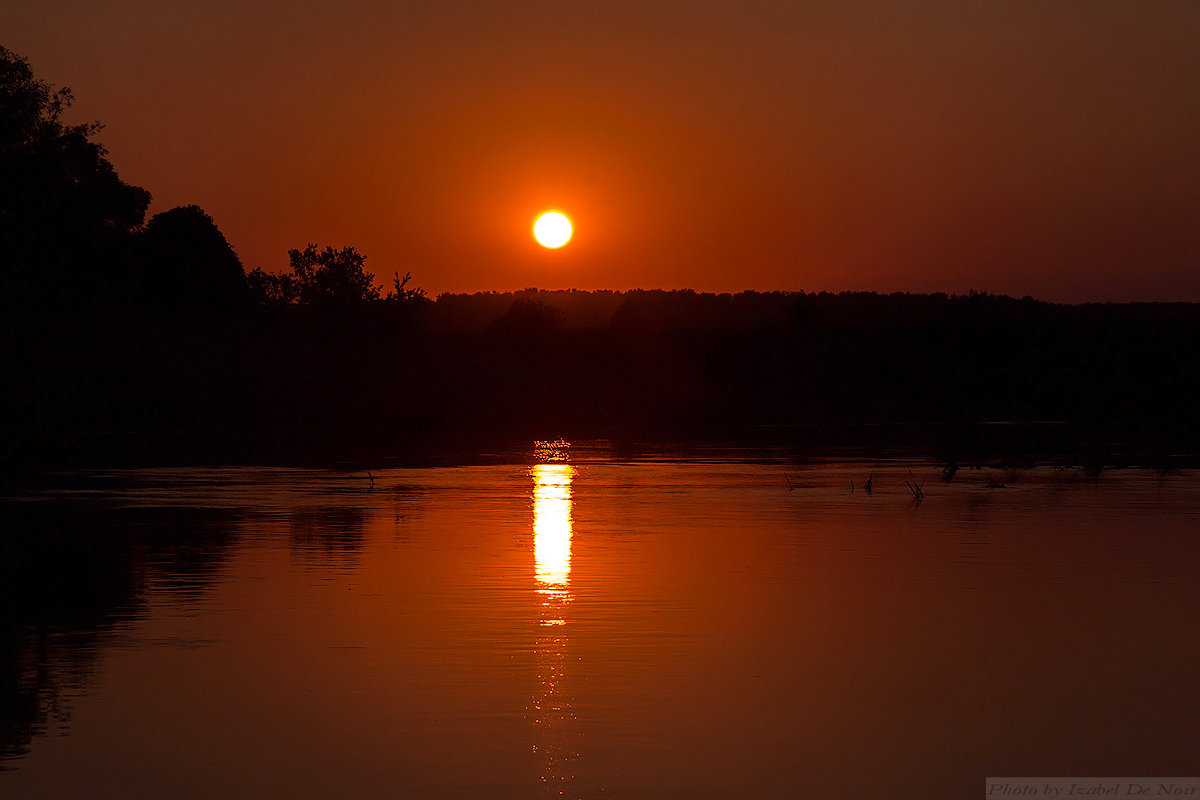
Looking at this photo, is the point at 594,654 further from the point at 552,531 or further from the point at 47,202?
the point at 47,202

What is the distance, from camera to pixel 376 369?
8769cm

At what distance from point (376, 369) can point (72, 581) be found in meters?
70.4

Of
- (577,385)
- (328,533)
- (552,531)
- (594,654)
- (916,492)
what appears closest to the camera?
(594,654)

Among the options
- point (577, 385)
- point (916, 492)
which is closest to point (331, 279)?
point (577, 385)

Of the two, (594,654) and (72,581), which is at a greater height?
(72,581)

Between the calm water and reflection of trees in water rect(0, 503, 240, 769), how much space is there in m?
0.07

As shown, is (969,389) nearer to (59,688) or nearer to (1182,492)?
(1182,492)

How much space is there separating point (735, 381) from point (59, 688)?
336 ft

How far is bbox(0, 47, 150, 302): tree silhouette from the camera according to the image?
76.6m

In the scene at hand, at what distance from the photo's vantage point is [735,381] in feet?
371

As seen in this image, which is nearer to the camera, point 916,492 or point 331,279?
point 916,492

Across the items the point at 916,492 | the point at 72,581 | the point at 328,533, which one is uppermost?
the point at 916,492

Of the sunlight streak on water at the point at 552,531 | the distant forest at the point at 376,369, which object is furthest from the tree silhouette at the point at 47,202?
the sunlight streak on water at the point at 552,531

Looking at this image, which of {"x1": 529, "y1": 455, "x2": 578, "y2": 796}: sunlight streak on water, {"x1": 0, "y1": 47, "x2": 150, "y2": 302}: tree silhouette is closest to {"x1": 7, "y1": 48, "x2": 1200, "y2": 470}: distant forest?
{"x1": 0, "y1": 47, "x2": 150, "y2": 302}: tree silhouette
